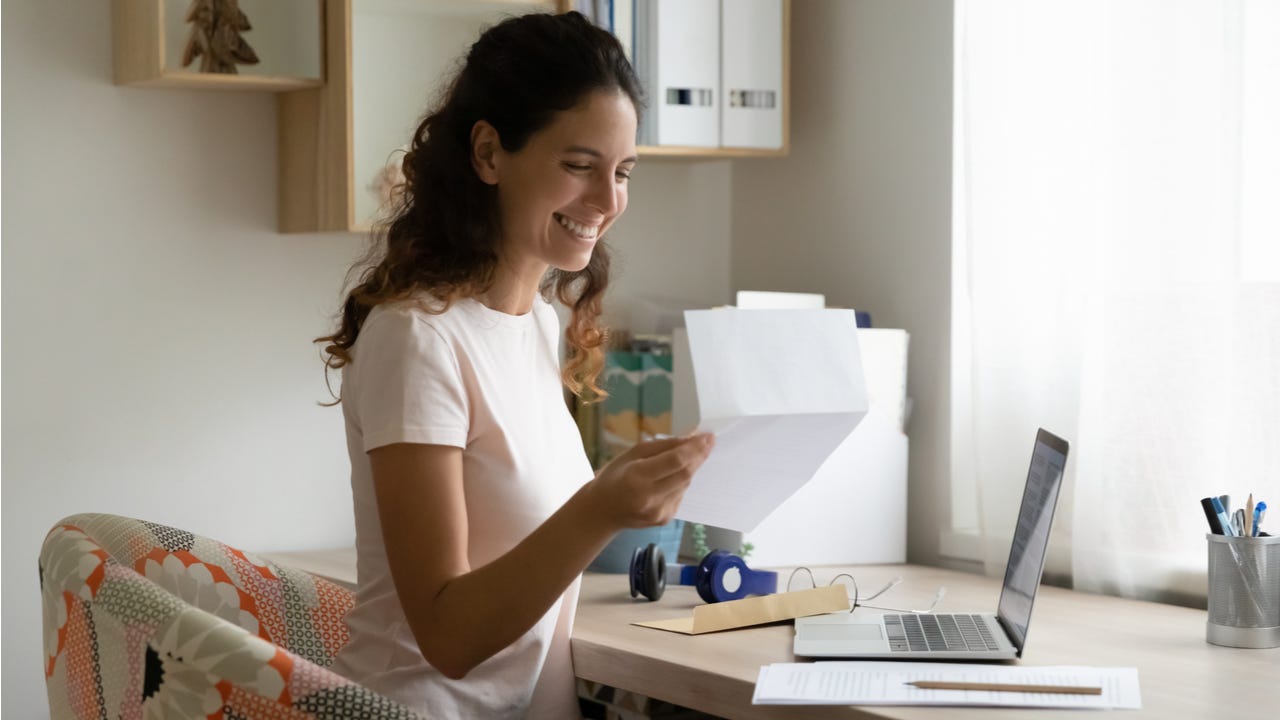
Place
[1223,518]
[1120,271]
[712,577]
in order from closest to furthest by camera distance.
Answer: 1. [1223,518]
2. [712,577]
3. [1120,271]

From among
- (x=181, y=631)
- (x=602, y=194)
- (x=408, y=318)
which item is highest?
(x=602, y=194)

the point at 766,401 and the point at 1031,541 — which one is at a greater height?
the point at 766,401

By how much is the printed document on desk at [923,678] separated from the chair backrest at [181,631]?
37 cm

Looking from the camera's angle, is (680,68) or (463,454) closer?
(463,454)

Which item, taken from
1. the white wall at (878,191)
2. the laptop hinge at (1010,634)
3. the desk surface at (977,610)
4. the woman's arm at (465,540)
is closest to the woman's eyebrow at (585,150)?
the woman's arm at (465,540)

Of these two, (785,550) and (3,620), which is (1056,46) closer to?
(785,550)

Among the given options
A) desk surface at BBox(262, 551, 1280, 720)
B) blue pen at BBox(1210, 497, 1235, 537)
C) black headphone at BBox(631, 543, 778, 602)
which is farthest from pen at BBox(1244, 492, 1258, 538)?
black headphone at BBox(631, 543, 778, 602)

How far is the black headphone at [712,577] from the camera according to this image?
5.67 feet

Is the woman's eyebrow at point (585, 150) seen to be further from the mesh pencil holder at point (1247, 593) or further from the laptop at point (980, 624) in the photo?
the mesh pencil holder at point (1247, 593)

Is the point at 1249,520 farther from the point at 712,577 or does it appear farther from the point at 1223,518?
the point at 712,577

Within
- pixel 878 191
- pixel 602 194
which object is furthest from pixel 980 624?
pixel 878 191

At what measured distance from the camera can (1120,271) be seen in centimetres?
189

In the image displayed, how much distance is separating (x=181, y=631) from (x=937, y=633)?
2.53 ft

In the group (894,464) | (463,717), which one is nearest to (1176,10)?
(894,464)
